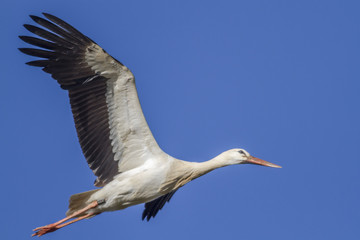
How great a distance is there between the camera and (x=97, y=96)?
13.6m

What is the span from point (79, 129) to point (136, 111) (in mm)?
905

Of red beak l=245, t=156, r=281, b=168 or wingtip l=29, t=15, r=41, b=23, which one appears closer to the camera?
wingtip l=29, t=15, r=41, b=23

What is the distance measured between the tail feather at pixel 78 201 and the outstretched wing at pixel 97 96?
26cm

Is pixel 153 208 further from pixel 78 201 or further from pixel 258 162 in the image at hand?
pixel 258 162

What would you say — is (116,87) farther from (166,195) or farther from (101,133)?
(166,195)

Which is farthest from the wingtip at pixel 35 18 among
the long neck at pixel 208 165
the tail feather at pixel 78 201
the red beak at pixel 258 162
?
the red beak at pixel 258 162

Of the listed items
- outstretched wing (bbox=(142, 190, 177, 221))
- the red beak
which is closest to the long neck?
the red beak

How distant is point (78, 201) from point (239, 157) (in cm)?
266

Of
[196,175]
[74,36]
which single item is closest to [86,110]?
[74,36]

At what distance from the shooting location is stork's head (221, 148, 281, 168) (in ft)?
Answer: 47.0

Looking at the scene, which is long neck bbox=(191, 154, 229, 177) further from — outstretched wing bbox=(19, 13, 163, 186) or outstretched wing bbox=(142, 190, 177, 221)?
outstretched wing bbox=(142, 190, 177, 221)

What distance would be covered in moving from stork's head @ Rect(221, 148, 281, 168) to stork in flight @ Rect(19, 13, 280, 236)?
68 centimetres

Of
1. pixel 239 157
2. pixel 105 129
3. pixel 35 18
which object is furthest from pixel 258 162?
pixel 35 18

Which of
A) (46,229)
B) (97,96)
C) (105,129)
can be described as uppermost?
(97,96)
